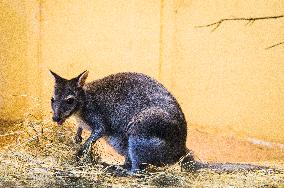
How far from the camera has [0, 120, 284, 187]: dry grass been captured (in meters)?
5.09

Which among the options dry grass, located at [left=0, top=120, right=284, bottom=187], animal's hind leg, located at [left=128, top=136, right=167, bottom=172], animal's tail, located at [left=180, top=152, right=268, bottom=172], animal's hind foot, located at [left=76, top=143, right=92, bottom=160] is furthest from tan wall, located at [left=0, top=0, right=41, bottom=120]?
animal's hind leg, located at [left=128, top=136, right=167, bottom=172]

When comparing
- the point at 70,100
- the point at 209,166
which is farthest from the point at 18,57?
the point at 209,166

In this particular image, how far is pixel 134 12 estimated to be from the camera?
34.7 feet

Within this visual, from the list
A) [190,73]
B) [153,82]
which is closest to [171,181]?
[153,82]

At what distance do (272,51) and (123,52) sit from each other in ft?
8.70

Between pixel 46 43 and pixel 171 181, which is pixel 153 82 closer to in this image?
pixel 171 181

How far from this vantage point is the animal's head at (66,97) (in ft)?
18.6

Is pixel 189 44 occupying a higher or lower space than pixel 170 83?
higher

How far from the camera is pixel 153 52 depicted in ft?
35.0

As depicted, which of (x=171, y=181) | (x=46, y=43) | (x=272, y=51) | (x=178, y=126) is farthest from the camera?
(x=46, y=43)

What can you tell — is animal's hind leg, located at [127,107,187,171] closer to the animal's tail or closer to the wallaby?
the wallaby

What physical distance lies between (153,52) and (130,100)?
4.80m

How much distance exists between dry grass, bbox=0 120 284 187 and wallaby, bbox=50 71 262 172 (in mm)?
187

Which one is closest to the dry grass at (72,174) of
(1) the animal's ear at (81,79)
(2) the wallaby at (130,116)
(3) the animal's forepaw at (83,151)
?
(3) the animal's forepaw at (83,151)
